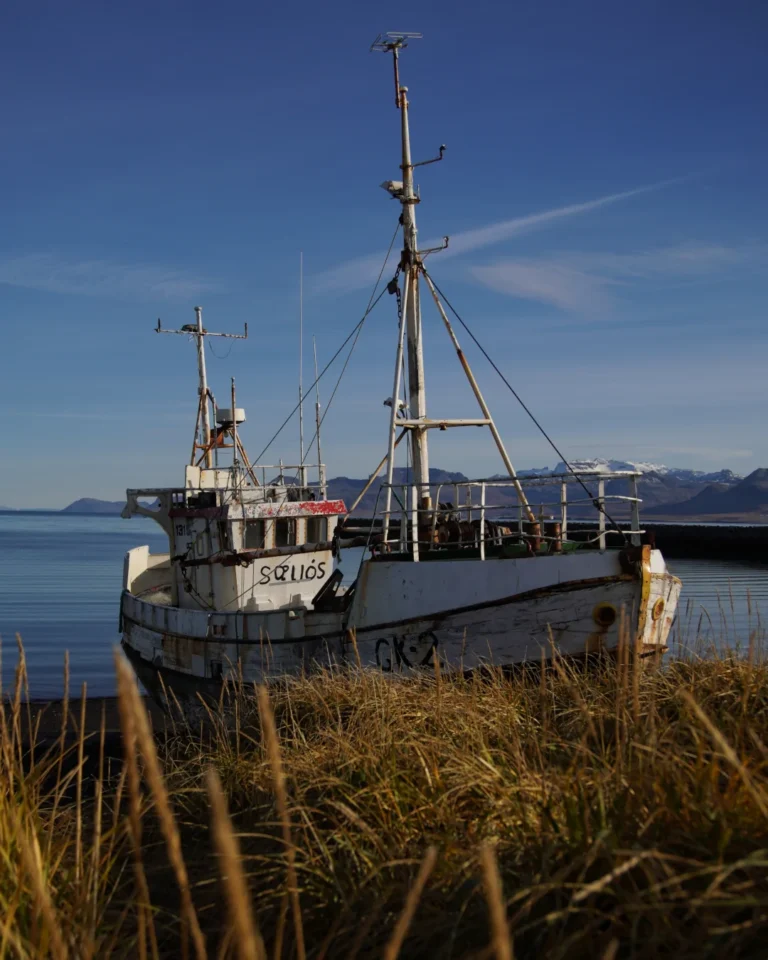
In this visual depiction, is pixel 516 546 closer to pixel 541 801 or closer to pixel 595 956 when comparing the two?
pixel 541 801

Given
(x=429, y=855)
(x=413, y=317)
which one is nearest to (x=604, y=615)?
(x=413, y=317)

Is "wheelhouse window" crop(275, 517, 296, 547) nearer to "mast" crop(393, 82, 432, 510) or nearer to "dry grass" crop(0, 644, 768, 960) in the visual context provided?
"mast" crop(393, 82, 432, 510)

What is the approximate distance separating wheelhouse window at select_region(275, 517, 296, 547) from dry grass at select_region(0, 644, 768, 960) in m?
11.6

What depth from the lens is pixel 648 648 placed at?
10.9 meters

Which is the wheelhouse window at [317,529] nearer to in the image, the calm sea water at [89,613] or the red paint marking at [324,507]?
the red paint marking at [324,507]

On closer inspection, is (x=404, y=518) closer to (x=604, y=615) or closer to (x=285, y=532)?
(x=604, y=615)

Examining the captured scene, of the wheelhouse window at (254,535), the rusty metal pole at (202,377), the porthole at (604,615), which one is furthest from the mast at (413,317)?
the rusty metal pole at (202,377)

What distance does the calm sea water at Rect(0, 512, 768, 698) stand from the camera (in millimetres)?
19438

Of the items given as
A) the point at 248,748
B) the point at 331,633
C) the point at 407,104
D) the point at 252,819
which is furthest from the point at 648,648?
the point at 407,104

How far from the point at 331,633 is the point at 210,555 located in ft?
14.4

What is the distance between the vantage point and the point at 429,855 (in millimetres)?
1438

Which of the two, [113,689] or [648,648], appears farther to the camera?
[113,689]

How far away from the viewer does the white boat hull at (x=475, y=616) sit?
10570 mm

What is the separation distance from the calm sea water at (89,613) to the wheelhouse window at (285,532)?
379 centimetres
